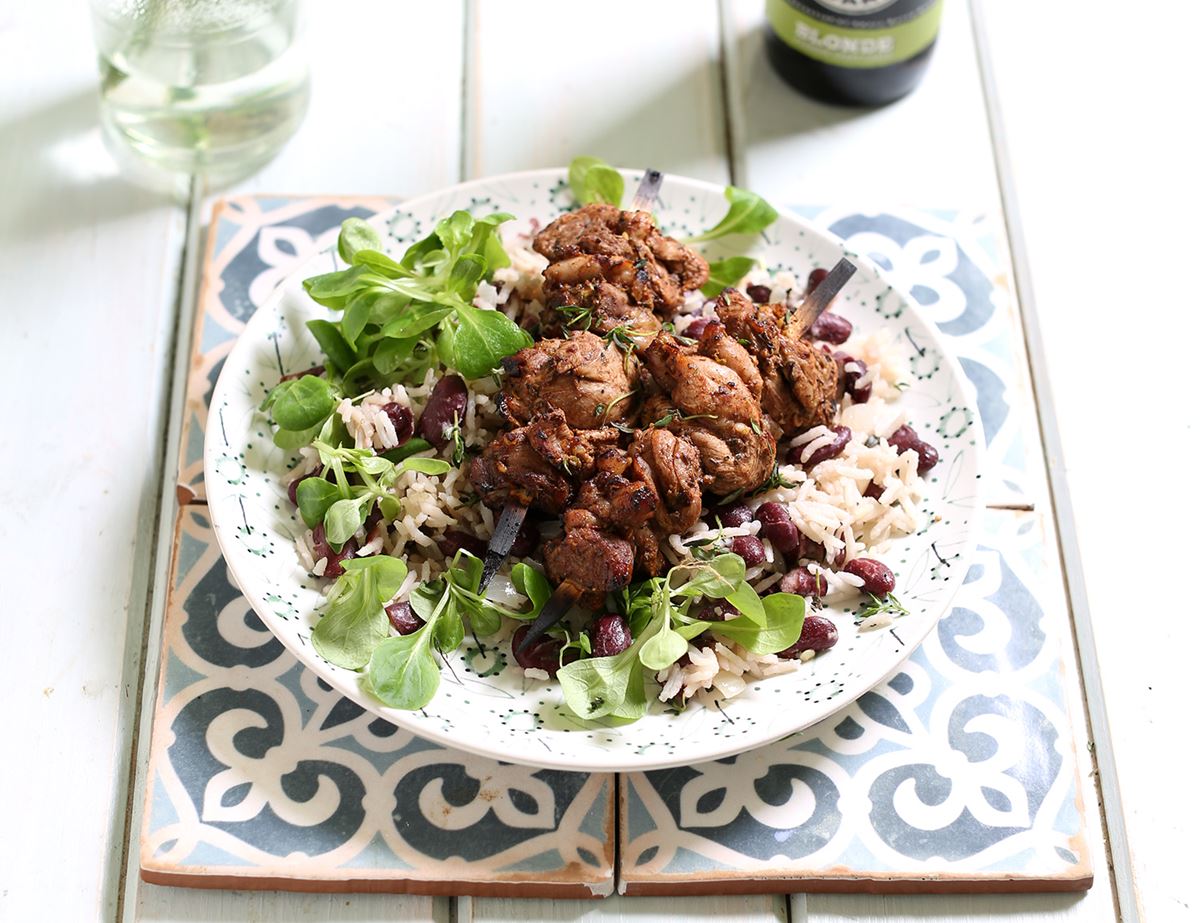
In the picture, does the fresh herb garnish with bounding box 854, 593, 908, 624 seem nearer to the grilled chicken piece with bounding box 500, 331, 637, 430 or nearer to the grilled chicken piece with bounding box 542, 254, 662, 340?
the grilled chicken piece with bounding box 500, 331, 637, 430

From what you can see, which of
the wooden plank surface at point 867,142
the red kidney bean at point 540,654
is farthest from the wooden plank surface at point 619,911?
the wooden plank surface at point 867,142

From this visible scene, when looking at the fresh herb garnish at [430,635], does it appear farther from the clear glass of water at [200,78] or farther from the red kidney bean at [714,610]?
the clear glass of water at [200,78]

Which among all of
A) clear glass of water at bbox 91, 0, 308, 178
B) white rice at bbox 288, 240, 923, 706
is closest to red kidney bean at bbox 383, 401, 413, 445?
white rice at bbox 288, 240, 923, 706

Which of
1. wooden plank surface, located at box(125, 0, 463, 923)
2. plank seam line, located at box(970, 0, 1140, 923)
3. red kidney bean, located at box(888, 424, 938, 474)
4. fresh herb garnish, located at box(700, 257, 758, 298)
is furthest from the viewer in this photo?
wooden plank surface, located at box(125, 0, 463, 923)

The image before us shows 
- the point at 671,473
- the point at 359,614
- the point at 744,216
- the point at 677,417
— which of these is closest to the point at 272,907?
the point at 359,614

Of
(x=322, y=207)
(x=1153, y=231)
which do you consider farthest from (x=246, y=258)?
(x=1153, y=231)

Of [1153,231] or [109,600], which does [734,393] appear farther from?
[1153,231]
